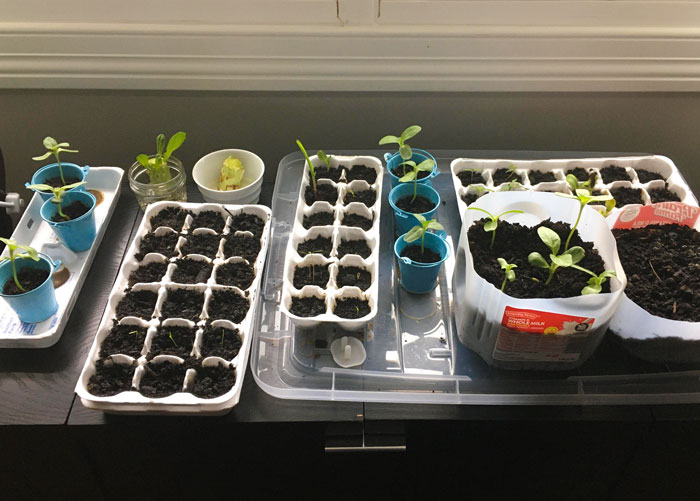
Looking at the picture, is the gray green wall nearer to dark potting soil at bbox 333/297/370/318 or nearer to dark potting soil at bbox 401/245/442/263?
dark potting soil at bbox 401/245/442/263

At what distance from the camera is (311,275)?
3.52 ft

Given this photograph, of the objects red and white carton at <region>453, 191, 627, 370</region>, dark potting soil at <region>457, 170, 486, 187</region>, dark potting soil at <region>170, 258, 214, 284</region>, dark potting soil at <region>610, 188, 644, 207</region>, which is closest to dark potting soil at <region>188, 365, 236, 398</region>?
dark potting soil at <region>170, 258, 214, 284</region>

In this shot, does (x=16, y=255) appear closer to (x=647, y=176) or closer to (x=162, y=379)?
(x=162, y=379)

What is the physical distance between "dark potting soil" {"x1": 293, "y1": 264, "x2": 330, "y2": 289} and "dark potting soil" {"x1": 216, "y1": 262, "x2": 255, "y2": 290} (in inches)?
3.7

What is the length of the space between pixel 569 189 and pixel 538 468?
1.96 feet

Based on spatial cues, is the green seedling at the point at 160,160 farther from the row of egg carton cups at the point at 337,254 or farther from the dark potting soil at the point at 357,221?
the dark potting soil at the point at 357,221

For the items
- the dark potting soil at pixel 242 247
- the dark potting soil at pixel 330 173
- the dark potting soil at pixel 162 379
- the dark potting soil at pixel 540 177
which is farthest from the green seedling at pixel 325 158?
the dark potting soil at pixel 162 379

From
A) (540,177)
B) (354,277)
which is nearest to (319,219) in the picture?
(354,277)

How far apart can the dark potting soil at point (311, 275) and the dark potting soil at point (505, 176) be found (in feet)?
1.54

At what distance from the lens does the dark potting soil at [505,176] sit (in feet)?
4.18

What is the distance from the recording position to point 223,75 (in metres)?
1.35

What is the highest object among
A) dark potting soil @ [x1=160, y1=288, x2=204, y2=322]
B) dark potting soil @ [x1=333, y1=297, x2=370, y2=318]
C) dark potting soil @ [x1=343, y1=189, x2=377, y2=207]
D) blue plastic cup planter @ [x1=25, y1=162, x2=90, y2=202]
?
blue plastic cup planter @ [x1=25, y1=162, x2=90, y2=202]

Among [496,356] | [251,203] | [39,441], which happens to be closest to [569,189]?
[496,356]

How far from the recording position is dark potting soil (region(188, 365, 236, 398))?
910 mm
